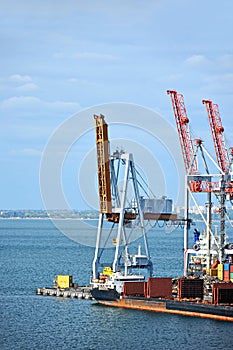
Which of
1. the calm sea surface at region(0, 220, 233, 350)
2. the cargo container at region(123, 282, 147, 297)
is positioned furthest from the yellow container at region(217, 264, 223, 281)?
the calm sea surface at region(0, 220, 233, 350)

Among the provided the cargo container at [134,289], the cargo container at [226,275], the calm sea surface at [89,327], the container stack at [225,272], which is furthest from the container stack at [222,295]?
the cargo container at [226,275]

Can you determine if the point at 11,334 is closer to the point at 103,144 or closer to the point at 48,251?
Answer: the point at 103,144

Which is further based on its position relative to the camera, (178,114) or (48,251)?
(48,251)

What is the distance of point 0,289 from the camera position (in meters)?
72.6

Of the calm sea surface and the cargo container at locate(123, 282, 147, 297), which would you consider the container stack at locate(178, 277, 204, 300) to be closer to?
the calm sea surface

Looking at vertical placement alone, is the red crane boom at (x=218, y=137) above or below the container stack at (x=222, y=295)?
above

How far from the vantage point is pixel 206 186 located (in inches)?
2990

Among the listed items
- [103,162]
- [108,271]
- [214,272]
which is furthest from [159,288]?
[214,272]

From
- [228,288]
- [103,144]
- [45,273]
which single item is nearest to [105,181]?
[103,144]

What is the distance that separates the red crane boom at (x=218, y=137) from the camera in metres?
77.7

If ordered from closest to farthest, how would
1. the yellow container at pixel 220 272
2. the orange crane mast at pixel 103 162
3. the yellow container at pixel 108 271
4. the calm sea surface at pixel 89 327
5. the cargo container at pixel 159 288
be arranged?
the calm sea surface at pixel 89 327 → the cargo container at pixel 159 288 → the orange crane mast at pixel 103 162 → the yellow container at pixel 108 271 → the yellow container at pixel 220 272

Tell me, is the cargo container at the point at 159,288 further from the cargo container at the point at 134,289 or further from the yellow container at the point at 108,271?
the yellow container at the point at 108,271

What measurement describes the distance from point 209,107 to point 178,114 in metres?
3.09

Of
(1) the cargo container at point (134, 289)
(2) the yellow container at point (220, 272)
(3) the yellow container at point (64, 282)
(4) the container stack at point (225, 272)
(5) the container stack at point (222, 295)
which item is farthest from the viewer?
(3) the yellow container at point (64, 282)
